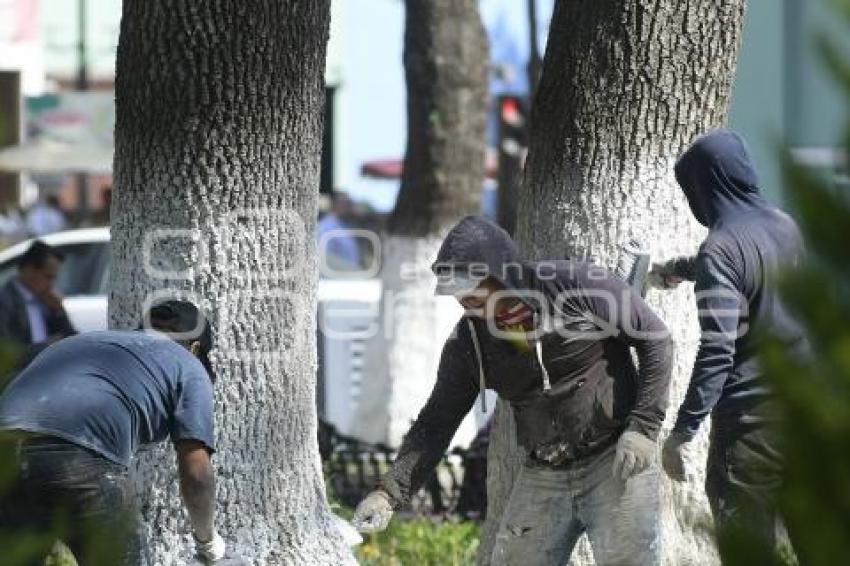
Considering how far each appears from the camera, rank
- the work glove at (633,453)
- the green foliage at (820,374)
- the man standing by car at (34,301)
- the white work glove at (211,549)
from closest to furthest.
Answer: the green foliage at (820,374)
the work glove at (633,453)
the white work glove at (211,549)
the man standing by car at (34,301)

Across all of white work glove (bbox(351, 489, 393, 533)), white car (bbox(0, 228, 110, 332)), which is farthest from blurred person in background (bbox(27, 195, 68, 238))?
white work glove (bbox(351, 489, 393, 533))

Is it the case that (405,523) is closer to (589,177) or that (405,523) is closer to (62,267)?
(589,177)

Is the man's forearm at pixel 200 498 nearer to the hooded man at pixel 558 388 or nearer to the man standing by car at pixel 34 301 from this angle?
the hooded man at pixel 558 388

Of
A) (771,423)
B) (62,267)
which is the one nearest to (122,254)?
(771,423)

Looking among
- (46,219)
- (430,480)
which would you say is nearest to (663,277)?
(430,480)

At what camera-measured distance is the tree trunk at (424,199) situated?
13383 mm

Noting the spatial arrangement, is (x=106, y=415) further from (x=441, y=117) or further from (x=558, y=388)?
(x=441, y=117)

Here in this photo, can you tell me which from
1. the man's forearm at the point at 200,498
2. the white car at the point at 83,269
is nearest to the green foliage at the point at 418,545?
the man's forearm at the point at 200,498

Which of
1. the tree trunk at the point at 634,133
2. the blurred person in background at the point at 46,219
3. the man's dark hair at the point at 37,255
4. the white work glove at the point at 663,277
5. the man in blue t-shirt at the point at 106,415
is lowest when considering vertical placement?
the blurred person in background at the point at 46,219

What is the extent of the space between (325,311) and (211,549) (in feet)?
24.5

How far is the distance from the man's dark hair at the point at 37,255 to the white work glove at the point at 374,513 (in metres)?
6.80

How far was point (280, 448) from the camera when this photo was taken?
23.2 feet

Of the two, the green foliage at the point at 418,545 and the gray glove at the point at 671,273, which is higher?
the gray glove at the point at 671,273

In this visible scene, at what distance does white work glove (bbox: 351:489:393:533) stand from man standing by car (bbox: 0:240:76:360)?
6.24 m
